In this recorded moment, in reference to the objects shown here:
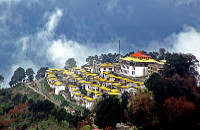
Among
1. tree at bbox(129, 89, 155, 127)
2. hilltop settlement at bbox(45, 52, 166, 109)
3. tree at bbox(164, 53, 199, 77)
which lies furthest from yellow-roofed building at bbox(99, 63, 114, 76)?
tree at bbox(129, 89, 155, 127)

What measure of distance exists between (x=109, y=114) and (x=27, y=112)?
912 inches

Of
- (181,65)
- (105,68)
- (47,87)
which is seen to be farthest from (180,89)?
(47,87)

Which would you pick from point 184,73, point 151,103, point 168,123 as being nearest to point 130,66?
point 184,73

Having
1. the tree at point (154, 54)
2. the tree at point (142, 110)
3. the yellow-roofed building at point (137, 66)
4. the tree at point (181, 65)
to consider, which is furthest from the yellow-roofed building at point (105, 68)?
the tree at point (142, 110)

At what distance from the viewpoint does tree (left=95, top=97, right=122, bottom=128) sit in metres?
24.9

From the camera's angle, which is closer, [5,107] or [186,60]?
[186,60]

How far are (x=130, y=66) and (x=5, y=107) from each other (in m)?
28.9

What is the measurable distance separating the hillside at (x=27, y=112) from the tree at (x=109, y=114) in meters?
7.17

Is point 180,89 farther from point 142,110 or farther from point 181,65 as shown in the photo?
point 142,110

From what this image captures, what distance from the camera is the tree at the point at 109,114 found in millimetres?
24891

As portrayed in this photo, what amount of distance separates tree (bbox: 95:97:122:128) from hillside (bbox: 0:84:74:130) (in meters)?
7.17

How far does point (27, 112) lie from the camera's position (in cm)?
4219

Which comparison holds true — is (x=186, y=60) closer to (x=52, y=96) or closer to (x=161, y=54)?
(x=161, y=54)

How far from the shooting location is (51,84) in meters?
51.7
